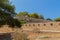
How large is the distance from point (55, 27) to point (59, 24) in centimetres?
111

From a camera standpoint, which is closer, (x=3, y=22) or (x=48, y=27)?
(x=3, y=22)

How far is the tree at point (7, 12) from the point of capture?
2392cm

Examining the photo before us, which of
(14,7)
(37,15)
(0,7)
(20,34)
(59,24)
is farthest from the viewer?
(37,15)

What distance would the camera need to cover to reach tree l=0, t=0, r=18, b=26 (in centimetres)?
2392

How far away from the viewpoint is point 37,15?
88.6 m

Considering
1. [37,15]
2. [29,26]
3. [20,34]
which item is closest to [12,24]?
[20,34]

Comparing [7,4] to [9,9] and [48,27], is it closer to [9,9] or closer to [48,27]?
[9,9]

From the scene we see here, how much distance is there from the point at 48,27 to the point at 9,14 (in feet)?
69.6

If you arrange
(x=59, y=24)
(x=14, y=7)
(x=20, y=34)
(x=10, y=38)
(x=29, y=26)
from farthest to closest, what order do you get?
(x=29, y=26)
(x=59, y=24)
(x=14, y=7)
(x=10, y=38)
(x=20, y=34)

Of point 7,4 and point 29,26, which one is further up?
point 7,4

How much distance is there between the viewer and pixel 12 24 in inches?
980

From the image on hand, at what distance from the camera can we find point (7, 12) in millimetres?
25203

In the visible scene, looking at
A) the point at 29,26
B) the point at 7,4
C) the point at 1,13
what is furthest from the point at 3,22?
the point at 29,26

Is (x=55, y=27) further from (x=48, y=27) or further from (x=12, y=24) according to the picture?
(x=12, y=24)
